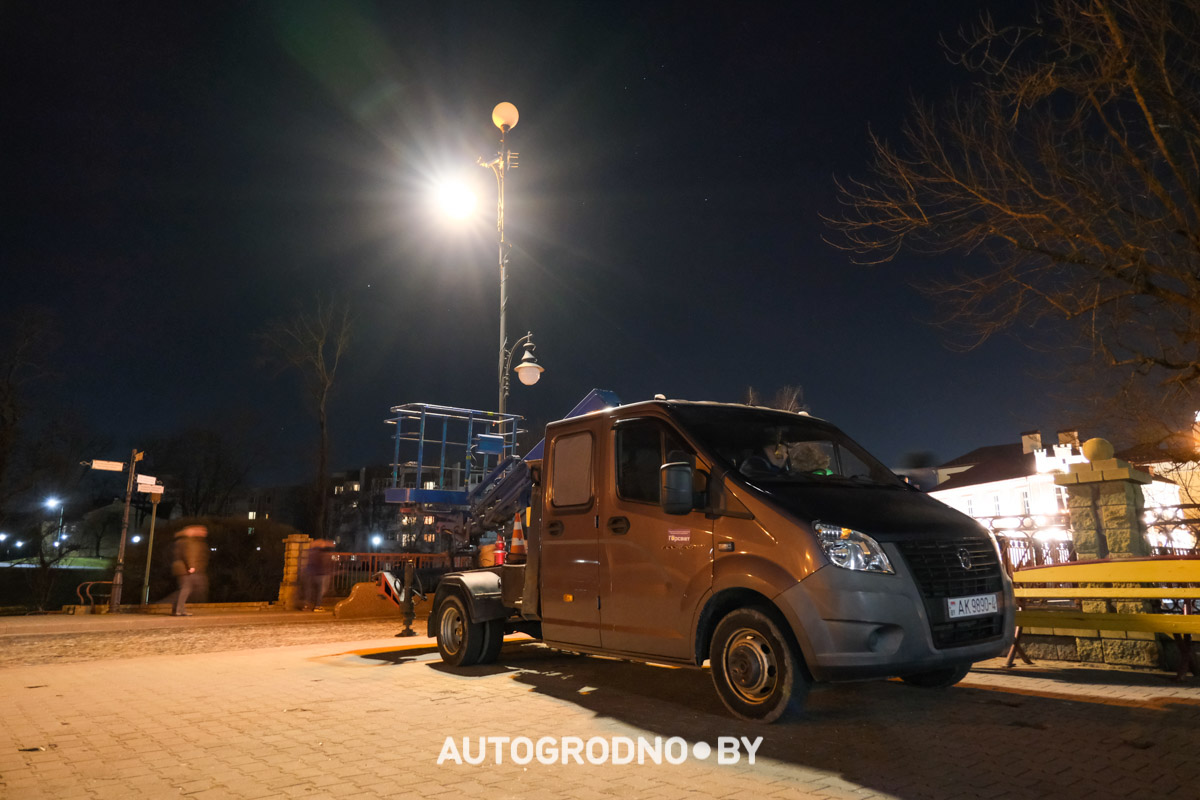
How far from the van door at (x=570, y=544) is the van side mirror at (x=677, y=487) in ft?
3.51

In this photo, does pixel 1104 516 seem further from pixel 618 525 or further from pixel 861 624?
pixel 618 525

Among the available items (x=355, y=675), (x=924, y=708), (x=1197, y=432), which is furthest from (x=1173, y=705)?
(x=1197, y=432)

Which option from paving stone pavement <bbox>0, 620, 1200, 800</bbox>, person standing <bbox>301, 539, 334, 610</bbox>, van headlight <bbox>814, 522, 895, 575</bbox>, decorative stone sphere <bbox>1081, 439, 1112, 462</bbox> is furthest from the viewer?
person standing <bbox>301, 539, 334, 610</bbox>

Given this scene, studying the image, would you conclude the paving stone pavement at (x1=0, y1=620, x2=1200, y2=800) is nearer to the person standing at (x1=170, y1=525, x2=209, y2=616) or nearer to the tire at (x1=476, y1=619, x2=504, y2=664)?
the tire at (x1=476, y1=619, x2=504, y2=664)

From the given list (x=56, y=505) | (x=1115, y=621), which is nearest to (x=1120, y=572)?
(x=1115, y=621)

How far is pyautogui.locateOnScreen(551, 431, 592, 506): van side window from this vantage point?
20.2ft

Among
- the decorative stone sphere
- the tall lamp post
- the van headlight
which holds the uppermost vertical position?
the tall lamp post

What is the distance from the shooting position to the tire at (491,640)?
288 inches

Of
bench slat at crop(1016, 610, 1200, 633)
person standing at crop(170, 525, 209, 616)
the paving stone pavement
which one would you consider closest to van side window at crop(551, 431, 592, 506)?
the paving stone pavement

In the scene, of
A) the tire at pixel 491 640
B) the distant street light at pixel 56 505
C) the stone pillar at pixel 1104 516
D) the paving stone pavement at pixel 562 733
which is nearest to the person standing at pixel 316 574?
the paving stone pavement at pixel 562 733

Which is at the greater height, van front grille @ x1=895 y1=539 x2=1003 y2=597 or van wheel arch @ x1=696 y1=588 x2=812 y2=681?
van front grille @ x1=895 y1=539 x2=1003 y2=597

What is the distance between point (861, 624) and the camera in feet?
14.2

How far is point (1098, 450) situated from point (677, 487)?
5.51 meters

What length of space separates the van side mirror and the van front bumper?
A: 89 cm
